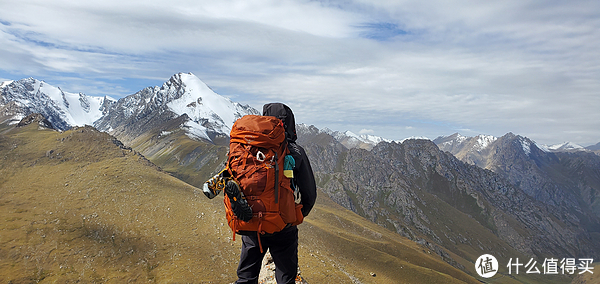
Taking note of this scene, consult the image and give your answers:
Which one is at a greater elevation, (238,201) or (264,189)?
(264,189)

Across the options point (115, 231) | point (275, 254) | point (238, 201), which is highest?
point (238, 201)

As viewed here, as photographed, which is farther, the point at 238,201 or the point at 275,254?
the point at 275,254

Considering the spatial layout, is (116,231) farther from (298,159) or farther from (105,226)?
(298,159)

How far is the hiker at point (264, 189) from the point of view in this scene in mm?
7184

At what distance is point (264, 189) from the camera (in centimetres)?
722

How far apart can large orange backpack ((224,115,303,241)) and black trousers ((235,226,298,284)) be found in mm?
397

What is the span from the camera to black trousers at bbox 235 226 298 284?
761 cm

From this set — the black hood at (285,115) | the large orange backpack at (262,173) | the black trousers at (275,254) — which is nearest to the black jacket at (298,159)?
the black hood at (285,115)

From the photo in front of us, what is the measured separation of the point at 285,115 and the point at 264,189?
2.12 meters

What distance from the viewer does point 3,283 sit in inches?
1008

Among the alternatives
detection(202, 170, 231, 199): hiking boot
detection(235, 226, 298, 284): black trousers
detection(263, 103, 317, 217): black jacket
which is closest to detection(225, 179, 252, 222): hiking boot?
detection(202, 170, 231, 199): hiking boot

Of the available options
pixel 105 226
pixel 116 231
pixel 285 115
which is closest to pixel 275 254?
pixel 285 115

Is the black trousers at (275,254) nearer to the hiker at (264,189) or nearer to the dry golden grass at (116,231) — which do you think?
the hiker at (264,189)

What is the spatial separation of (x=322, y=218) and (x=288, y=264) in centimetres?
7682
